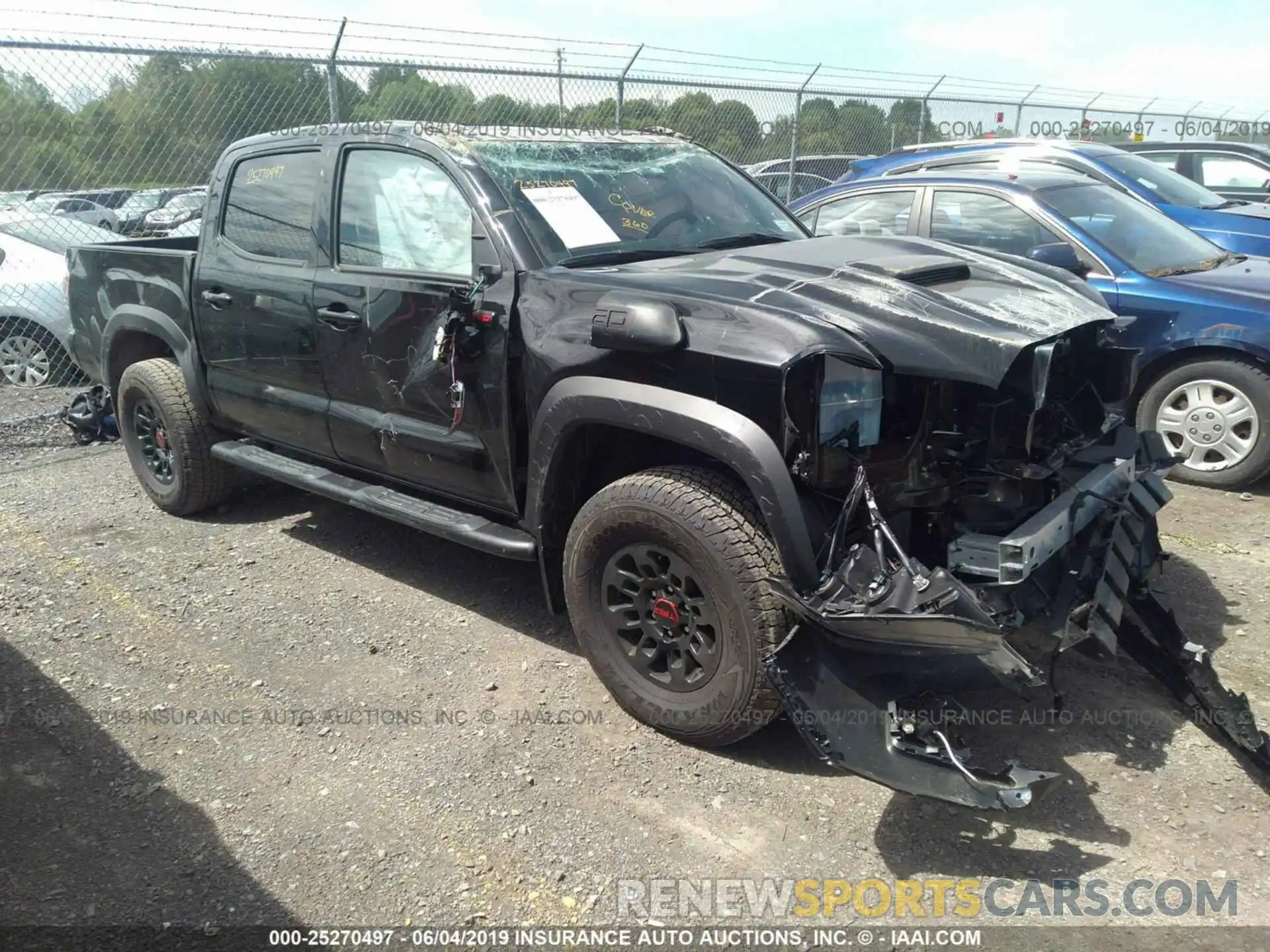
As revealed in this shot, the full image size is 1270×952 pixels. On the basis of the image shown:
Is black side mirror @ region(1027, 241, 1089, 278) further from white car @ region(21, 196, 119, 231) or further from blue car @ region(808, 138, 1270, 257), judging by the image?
white car @ region(21, 196, 119, 231)

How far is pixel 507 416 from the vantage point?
3502mm

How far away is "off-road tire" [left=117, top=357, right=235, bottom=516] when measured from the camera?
5.18 meters

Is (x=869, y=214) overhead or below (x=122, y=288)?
overhead

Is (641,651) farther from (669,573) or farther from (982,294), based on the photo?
(982,294)

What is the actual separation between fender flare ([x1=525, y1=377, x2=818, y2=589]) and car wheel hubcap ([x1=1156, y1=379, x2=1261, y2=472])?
3546 mm

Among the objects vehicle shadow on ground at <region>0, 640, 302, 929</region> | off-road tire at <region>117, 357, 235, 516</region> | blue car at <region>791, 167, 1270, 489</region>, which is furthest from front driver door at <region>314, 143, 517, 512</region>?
blue car at <region>791, 167, 1270, 489</region>

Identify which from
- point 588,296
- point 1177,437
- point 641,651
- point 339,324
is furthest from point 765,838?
point 1177,437

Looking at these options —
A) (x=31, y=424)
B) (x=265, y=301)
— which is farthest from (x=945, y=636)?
(x=31, y=424)

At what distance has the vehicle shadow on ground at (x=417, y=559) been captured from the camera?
167 inches

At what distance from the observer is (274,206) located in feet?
14.9

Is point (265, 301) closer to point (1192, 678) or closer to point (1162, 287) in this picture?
point (1192, 678)

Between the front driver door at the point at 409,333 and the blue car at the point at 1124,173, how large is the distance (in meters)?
4.48

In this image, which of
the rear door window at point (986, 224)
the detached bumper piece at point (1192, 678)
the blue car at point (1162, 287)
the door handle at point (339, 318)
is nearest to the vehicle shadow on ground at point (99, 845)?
the door handle at point (339, 318)

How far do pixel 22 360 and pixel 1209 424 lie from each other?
8541 millimetres
